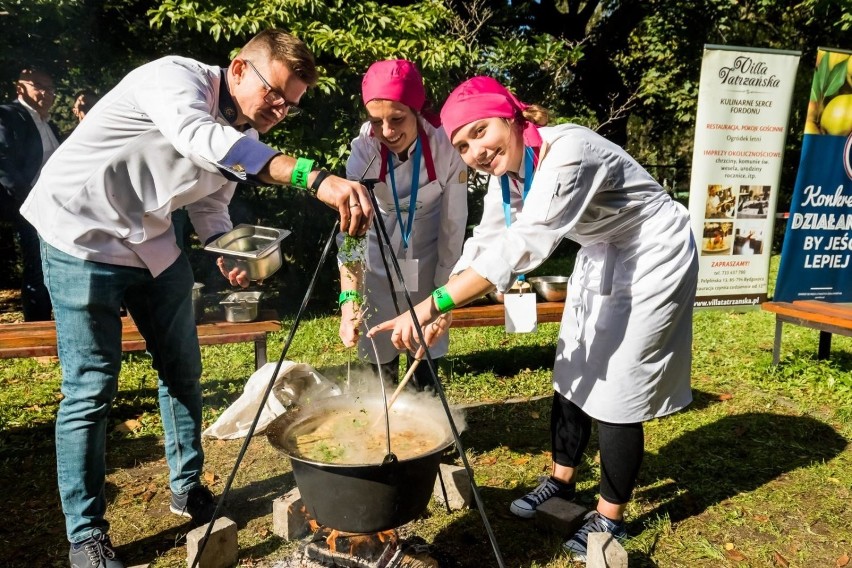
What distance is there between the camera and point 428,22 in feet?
22.7

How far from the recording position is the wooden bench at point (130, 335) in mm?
4266

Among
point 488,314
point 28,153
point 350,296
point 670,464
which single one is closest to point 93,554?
point 350,296

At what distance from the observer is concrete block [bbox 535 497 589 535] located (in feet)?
10.0

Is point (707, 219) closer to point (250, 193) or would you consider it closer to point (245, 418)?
point (245, 418)

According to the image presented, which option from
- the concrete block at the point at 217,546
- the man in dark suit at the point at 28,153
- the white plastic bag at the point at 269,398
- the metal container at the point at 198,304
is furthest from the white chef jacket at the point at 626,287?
the man in dark suit at the point at 28,153

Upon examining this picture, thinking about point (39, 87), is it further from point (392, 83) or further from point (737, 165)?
point (737, 165)

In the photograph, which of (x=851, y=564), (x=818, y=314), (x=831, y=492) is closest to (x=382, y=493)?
(x=851, y=564)

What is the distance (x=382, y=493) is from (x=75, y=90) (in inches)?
313

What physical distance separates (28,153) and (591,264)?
5540 millimetres

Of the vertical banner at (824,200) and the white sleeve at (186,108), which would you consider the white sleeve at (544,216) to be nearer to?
the white sleeve at (186,108)

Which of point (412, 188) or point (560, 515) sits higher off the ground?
point (412, 188)

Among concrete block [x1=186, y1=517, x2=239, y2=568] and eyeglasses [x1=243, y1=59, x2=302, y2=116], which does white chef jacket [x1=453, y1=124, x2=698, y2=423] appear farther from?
concrete block [x1=186, y1=517, x2=239, y2=568]

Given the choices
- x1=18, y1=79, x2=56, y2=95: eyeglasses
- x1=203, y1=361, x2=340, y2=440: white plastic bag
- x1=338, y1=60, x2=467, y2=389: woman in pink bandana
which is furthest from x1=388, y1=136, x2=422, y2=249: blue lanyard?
x1=18, y1=79, x2=56, y2=95: eyeglasses

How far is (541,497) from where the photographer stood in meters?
3.31
